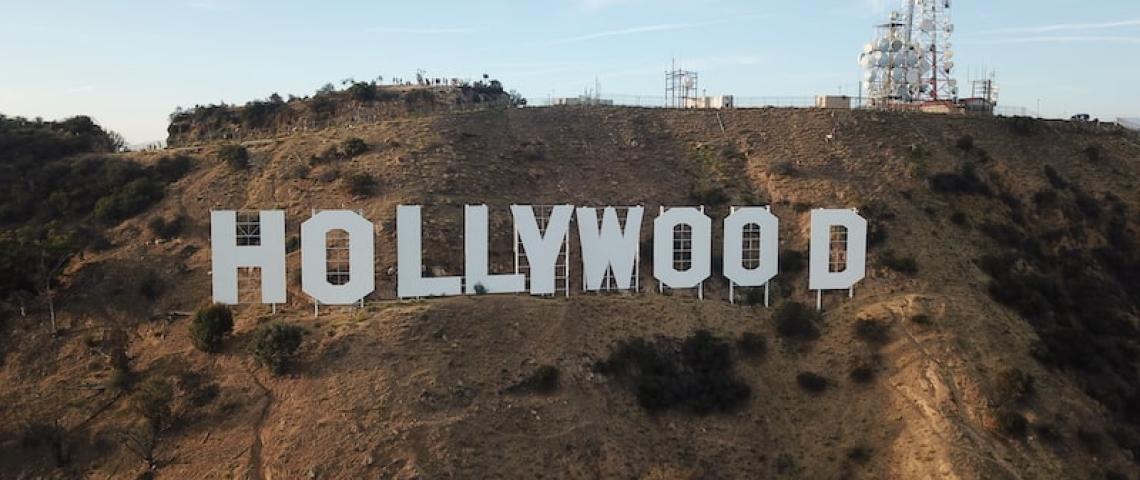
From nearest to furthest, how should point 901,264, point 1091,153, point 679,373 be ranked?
point 679,373, point 901,264, point 1091,153

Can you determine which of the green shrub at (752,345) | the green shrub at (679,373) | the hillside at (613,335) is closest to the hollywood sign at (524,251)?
the hillside at (613,335)

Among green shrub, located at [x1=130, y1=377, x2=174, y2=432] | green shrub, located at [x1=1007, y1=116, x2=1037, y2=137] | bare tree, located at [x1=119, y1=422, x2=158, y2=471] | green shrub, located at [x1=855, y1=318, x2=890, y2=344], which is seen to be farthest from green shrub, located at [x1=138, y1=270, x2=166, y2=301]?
green shrub, located at [x1=1007, y1=116, x2=1037, y2=137]

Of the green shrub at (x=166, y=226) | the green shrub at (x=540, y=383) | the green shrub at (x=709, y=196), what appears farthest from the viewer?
the green shrub at (x=709, y=196)

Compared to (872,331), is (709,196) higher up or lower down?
higher up

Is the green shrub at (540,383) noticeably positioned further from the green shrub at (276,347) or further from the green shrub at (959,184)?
the green shrub at (959,184)

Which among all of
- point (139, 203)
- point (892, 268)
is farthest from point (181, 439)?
point (892, 268)

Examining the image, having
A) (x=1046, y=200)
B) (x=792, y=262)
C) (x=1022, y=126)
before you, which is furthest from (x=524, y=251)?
(x=1022, y=126)

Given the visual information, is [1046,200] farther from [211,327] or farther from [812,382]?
[211,327]
